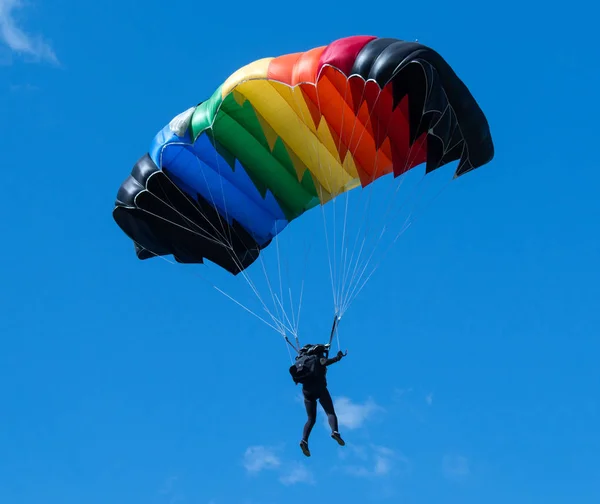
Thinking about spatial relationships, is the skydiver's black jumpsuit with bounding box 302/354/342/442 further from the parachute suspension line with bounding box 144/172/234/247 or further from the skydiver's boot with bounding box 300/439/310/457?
the parachute suspension line with bounding box 144/172/234/247

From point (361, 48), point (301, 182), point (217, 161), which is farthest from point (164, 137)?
point (361, 48)

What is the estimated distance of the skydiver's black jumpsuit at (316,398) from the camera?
51.3ft

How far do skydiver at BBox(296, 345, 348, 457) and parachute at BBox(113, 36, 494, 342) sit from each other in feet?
9.28

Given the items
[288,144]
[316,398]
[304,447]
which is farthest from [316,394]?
[288,144]

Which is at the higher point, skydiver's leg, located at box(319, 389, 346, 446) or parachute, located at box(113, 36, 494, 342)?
parachute, located at box(113, 36, 494, 342)

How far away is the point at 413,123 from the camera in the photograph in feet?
52.9

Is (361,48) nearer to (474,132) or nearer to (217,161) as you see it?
(474,132)

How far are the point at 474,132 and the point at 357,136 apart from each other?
172cm

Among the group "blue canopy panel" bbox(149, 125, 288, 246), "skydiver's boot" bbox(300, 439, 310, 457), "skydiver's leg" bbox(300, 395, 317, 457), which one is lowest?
"skydiver's boot" bbox(300, 439, 310, 457)

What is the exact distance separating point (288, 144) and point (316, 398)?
12.1ft

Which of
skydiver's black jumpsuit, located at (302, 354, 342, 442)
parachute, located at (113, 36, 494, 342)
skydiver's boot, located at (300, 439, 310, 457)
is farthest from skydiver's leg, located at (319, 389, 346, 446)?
parachute, located at (113, 36, 494, 342)

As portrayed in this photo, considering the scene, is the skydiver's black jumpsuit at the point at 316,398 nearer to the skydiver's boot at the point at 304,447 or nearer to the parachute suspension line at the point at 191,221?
the skydiver's boot at the point at 304,447

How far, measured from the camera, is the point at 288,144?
1741cm

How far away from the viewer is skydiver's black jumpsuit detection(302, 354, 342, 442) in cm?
1563
